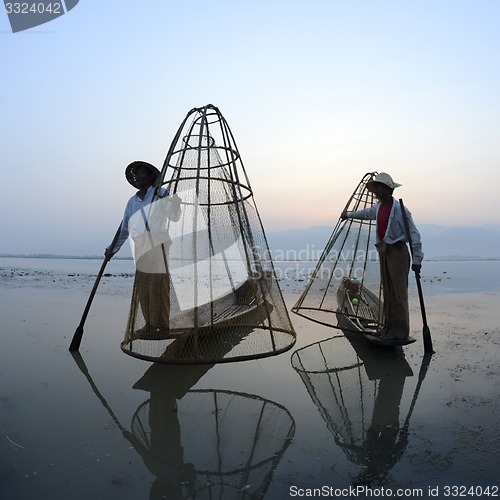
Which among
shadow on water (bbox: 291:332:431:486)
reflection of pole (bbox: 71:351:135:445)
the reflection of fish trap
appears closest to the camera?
the reflection of fish trap

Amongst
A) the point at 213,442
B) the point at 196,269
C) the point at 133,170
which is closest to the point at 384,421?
the point at 213,442

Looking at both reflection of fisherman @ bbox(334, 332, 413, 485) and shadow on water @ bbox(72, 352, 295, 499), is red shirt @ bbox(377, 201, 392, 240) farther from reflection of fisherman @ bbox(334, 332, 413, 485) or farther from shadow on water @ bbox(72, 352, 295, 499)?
shadow on water @ bbox(72, 352, 295, 499)

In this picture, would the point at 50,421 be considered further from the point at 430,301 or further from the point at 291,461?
the point at 430,301

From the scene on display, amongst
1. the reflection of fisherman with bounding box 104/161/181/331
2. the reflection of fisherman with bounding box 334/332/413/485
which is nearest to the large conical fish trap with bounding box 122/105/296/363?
the reflection of fisherman with bounding box 104/161/181/331

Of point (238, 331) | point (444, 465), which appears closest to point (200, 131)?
point (238, 331)

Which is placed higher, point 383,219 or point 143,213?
point 143,213

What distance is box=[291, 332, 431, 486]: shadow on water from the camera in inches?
105

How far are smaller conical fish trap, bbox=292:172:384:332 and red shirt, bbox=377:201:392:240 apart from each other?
1.45 meters

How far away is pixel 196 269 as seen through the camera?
13.8ft

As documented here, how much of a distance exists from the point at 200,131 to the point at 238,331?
2773 mm

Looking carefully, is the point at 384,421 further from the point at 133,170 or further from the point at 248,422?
the point at 133,170

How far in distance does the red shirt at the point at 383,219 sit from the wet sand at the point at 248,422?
158cm

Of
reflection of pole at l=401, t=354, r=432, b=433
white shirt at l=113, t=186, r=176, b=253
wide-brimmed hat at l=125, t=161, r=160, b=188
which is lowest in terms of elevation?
reflection of pole at l=401, t=354, r=432, b=433

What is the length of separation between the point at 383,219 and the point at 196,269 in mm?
→ 2627
